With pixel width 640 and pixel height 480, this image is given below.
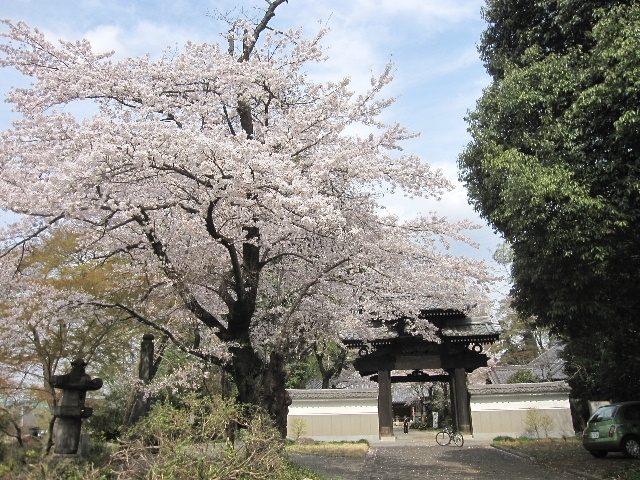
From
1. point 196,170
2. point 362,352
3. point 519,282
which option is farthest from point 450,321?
point 196,170

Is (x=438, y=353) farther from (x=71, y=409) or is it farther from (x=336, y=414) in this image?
(x=71, y=409)

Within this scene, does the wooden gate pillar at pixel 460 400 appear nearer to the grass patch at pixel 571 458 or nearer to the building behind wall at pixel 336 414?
the grass patch at pixel 571 458

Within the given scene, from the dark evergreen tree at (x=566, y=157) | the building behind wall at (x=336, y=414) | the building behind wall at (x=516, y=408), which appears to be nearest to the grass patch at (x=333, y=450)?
the building behind wall at (x=336, y=414)

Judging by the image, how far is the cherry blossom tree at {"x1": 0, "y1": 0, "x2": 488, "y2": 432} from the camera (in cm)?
707

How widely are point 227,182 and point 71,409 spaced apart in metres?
5.13

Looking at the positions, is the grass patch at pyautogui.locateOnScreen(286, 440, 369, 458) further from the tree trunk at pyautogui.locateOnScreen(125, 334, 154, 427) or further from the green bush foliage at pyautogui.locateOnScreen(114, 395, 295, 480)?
the green bush foliage at pyautogui.locateOnScreen(114, 395, 295, 480)

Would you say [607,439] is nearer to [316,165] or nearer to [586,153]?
[586,153]

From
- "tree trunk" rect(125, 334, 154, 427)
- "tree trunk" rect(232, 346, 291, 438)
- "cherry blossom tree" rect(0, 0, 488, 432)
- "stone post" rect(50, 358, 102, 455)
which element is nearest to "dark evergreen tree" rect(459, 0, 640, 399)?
"cherry blossom tree" rect(0, 0, 488, 432)

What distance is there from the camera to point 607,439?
11602 mm

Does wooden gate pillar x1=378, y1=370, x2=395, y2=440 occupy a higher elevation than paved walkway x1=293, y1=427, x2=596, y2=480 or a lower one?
higher

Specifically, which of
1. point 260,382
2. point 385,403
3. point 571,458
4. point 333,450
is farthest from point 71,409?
point 385,403

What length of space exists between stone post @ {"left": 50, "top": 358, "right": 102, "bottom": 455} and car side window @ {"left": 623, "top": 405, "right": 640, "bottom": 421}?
36.3 feet

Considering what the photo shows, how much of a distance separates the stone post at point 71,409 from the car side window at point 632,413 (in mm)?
11051

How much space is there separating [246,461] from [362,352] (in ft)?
43.7
